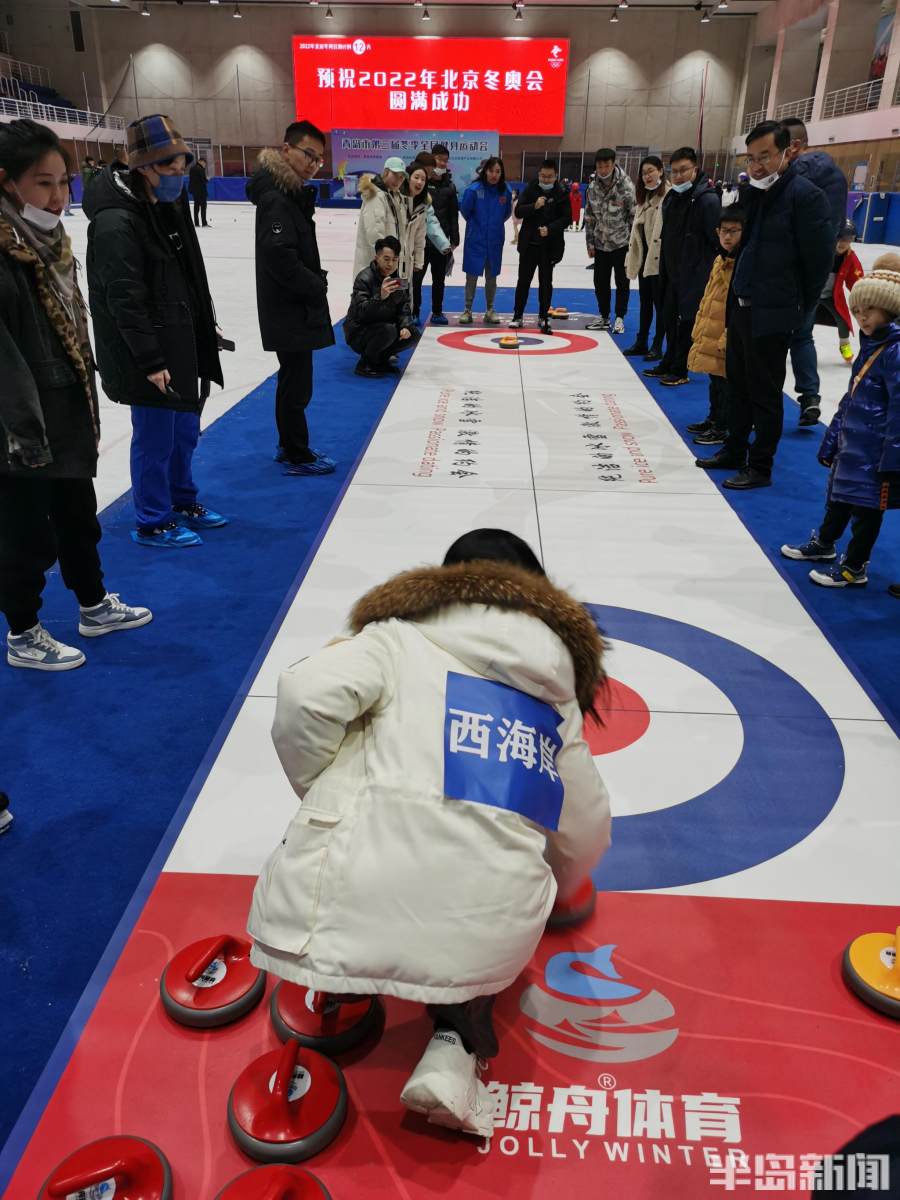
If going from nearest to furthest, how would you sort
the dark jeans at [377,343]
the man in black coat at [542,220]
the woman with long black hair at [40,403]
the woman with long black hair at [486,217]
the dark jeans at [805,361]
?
the woman with long black hair at [40,403]
the dark jeans at [805,361]
the dark jeans at [377,343]
the man in black coat at [542,220]
the woman with long black hair at [486,217]

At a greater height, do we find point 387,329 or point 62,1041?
point 387,329

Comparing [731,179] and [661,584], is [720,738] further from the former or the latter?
[731,179]

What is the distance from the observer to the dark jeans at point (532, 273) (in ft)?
26.6

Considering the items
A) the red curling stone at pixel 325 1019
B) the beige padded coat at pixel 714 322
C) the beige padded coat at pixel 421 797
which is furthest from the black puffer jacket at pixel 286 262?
the red curling stone at pixel 325 1019

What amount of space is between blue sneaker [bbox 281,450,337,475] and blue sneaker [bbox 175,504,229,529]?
0.74 meters

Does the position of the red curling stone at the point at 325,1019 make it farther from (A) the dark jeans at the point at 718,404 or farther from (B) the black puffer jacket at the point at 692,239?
(B) the black puffer jacket at the point at 692,239

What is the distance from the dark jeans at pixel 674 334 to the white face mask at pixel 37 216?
15.2 ft

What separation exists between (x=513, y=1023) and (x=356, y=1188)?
15.8 inches

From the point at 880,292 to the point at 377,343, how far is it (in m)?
4.30

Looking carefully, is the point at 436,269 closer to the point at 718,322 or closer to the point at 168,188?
the point at 718,322

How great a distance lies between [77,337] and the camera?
2443mm

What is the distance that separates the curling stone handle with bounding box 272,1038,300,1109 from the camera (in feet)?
4.45

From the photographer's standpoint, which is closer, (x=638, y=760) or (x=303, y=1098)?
(x=303, y=1098)

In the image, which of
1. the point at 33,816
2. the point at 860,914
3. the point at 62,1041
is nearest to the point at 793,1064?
the point at 860,914
